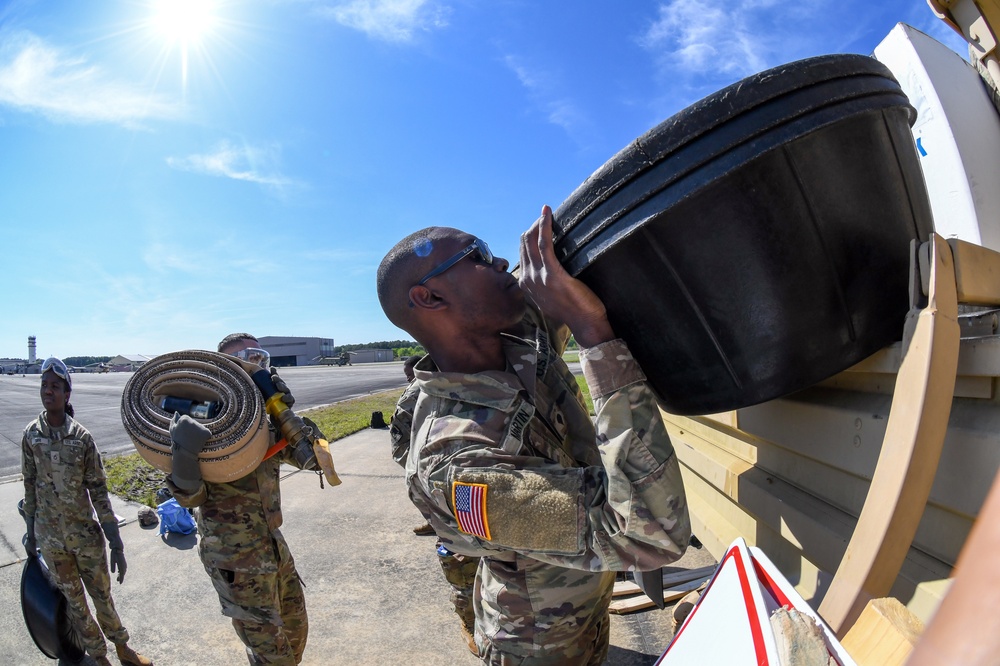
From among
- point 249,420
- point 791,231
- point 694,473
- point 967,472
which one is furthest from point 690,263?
point 249,420

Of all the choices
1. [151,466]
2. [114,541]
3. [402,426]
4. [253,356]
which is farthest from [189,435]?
[151,466]

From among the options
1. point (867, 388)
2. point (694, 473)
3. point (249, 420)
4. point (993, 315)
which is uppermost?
point (993, 315)

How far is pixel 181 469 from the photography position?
2.87 metres

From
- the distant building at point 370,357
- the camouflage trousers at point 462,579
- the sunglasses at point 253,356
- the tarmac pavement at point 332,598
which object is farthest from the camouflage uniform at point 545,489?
the distant building at point 370,357

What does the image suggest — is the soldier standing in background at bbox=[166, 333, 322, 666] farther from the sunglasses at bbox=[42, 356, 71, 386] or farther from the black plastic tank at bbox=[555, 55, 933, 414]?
the black plastic tank at bbox=[555, 55, 933, 414]

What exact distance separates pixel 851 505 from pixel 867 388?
35 cm

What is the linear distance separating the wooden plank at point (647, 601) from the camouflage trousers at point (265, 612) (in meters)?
2.04

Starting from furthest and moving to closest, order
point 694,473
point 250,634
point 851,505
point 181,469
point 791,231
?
point 694,473
point 250,634
point 181,469
point 851,505
point 791,231

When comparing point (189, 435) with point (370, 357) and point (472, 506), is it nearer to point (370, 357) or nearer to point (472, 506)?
point (472, 506)

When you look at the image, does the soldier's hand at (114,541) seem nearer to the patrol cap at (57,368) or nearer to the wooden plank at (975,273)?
the patrol cap at (57,368)

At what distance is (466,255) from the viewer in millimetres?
1698

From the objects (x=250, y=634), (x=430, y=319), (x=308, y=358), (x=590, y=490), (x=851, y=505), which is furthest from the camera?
(x=308, y=358)

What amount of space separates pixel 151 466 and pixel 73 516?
122 inches

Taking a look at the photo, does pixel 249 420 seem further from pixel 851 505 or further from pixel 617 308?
pixel 851 505
